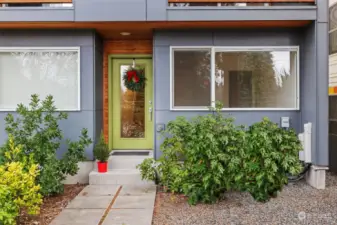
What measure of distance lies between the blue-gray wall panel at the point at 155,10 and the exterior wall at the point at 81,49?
1302 millimetres

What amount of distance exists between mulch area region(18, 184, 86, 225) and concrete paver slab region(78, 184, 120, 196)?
151 millimetres

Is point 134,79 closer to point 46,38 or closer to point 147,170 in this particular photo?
point 46,38

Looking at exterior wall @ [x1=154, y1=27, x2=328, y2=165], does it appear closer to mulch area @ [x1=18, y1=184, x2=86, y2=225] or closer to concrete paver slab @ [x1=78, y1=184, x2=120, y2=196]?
concrete paver slab @ [x1=78, y1=184, x2=120, y2=196]

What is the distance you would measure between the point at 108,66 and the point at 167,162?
3142mm

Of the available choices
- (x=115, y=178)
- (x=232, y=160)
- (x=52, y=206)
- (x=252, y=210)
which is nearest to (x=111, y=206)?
(x=52, y=206)

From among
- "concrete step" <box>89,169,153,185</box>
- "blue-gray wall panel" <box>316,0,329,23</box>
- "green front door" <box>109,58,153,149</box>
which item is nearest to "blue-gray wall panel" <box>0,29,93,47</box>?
"green front door" <box>109,58,153,149</box>

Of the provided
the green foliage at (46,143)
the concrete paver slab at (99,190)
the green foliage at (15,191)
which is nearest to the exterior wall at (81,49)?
the green foliage at (46,143)

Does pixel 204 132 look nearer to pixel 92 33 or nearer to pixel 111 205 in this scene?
pixel 111 205

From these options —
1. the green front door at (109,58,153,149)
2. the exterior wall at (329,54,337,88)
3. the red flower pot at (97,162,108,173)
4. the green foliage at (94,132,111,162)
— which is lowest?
the red flower pot at (97,162,108,173)

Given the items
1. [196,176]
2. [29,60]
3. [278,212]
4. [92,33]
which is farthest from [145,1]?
[278,212]

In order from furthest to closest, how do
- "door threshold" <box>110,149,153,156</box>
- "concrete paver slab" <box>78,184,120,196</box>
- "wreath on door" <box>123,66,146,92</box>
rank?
"wreath on door" <box>123,66,146,92</box>
"door threshold" <box>110,149,153,156</box>
"concrete paver slab" <box>78,184,120,196</box>

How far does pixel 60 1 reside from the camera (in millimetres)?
6504

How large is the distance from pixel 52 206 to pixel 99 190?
3.24 ft

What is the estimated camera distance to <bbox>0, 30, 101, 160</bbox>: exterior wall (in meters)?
6.89
